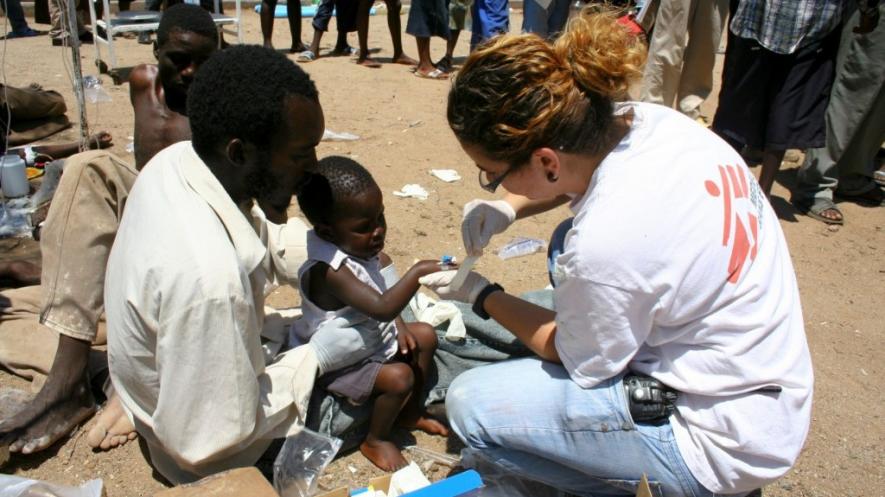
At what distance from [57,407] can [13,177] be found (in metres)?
2.24

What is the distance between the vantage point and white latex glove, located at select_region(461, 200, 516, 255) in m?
2.47

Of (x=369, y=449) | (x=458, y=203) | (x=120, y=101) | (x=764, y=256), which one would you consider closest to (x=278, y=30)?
(x=120, y=101)

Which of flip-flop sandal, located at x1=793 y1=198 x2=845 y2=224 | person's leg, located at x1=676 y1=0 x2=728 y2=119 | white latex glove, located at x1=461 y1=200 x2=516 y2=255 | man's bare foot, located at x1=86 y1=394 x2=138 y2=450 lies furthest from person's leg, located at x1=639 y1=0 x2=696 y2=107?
man's bare foot, located at x1=86 y1=394 x2=138 y2=450

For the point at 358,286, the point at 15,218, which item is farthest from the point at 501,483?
the point at 15,218

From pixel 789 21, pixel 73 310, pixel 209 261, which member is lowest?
pixel 73 310

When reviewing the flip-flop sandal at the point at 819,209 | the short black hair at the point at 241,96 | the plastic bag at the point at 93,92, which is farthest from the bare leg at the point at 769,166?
the plastic bag at the point at 93,92

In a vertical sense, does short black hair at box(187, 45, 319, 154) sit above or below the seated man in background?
above

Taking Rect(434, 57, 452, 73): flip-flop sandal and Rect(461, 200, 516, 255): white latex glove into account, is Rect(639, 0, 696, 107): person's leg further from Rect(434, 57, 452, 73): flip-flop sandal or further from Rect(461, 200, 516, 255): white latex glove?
Rect(461, 200, 516, 255): white latex glove

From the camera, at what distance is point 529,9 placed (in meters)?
6.57

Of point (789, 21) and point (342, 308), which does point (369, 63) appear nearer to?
point (789, 21)

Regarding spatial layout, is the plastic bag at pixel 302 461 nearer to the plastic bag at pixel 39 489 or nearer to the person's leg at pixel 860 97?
the plastic bag at pixel 39 489

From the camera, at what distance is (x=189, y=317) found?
1.79m

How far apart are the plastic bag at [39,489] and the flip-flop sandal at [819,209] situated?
457 centimetres

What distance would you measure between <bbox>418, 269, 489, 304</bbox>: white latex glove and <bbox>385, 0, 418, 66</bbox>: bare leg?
610cm
